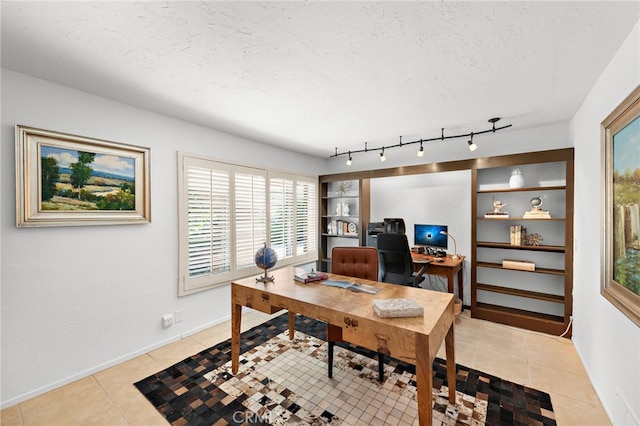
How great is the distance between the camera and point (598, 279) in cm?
202

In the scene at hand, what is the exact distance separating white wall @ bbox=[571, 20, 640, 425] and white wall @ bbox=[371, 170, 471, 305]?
1195 millimetres

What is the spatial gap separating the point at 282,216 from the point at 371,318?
114 inches

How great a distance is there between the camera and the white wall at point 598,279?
1490 millimetres

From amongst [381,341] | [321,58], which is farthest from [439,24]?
[381,341]

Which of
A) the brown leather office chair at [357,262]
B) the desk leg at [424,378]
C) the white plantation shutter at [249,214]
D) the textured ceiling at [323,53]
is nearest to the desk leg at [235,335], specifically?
the brown leather office chair at [357,262]

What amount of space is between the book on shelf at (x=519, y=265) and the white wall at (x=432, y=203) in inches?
19.7

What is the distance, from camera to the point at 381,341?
1.45 metres

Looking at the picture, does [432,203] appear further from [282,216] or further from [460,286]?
[282,216]

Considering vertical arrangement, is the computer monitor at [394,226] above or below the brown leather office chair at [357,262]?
above

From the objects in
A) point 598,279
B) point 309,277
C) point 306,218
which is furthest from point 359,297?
point 306,218

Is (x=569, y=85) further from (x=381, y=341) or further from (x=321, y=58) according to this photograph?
(x=381, y=341)

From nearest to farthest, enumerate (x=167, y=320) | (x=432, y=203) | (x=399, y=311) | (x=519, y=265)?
1. (x=399, y=311)
2. (x=167, y=320)
3. (x=519, y=265)
4. (x=432, y=203)

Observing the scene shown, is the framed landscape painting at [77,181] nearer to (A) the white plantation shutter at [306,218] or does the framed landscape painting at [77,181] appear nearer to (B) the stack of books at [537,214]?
(A) the white plantation shutter at [306,218]

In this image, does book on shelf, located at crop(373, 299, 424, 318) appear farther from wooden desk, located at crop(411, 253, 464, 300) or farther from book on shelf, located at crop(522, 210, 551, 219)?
book on shelf, located at crop(522, 210, 551, 219)
